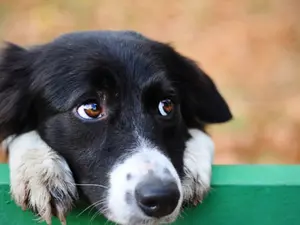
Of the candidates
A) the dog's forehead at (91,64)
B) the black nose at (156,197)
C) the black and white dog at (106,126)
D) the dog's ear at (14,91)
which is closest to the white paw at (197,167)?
the black and white dog at (106,126)

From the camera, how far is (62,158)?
6.47ft

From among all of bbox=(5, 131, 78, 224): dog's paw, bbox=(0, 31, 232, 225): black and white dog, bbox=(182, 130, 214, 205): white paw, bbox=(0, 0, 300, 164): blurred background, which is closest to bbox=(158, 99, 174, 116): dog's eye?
bbox=(0, 31, 232, 225): black and white dog

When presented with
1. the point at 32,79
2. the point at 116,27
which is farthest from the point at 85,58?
the point at 116,27

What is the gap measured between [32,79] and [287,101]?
2.82 meters

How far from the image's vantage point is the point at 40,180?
1.87 metres

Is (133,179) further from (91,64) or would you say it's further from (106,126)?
(91,64)

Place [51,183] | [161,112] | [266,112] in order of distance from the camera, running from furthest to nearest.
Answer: [266,112] → [161,112] → [51,183]

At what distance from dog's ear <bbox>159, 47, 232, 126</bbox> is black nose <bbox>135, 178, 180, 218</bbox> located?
53cm

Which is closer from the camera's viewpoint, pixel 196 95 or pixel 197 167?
Result: pixel 197 167

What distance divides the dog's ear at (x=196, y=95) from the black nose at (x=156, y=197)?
0.53 metres

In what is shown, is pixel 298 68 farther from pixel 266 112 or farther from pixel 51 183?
pixel 51 183

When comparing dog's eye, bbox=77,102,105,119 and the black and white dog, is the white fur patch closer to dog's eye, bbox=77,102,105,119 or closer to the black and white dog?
the black and white dog

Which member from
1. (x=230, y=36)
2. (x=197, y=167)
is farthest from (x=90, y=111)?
(x=230, y=36)

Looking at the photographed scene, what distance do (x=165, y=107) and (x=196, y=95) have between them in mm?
248
